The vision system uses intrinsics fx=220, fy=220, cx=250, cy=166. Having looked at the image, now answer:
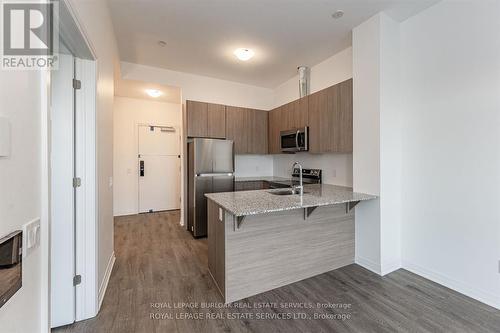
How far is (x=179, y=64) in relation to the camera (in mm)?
3861

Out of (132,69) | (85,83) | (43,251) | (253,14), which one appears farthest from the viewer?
(132,69)

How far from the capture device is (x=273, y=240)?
2303 millimetres

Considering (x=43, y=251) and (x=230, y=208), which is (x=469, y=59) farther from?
(x=43, y=251)

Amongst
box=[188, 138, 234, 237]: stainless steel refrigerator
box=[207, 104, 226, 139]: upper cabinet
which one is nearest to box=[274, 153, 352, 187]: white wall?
box=[188, 138, 234, 237]: stainless steel refrigerator

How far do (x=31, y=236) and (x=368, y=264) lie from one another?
3.05 m

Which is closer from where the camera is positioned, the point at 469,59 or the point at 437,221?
the point at 469,59

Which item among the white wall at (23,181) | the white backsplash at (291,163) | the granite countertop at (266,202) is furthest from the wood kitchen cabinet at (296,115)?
the white wall at (23,181)

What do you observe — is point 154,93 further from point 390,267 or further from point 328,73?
point 390,267

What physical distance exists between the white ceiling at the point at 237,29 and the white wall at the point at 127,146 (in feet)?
5.54

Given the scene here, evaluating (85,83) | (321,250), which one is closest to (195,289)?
(321,250)

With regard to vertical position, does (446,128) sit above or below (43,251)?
above

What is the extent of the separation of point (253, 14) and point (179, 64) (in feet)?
6.04

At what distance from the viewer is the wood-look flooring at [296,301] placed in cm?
176

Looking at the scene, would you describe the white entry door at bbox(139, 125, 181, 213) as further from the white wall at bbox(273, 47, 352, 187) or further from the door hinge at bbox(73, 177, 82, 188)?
the door hinge at bbox(73, 177, 82, 188)
